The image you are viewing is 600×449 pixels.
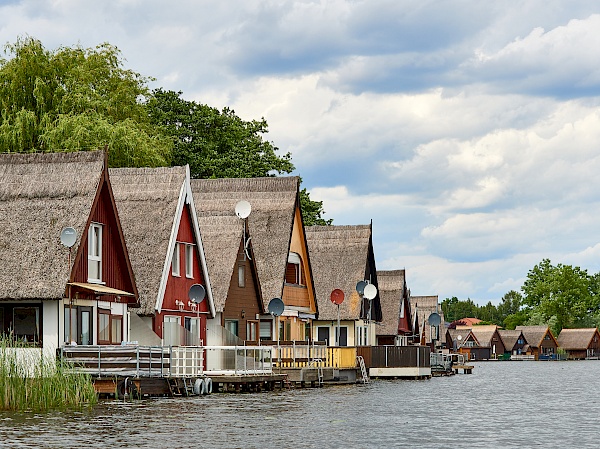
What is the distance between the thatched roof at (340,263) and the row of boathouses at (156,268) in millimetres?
454

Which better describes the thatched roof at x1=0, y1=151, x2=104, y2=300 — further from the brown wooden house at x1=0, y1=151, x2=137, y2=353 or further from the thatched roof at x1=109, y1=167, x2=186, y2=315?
the thatched roof at x1=109, y1=167, x2=186, y2=315

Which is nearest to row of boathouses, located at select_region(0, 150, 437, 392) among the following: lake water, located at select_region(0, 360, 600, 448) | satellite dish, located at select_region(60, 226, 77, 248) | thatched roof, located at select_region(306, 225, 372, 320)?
satellite dish, located at select_region(60, 226, 77, 248)

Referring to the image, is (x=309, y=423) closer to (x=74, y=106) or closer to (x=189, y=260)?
(x=189, y=260)

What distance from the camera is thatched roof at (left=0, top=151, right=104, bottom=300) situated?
39.3 metres

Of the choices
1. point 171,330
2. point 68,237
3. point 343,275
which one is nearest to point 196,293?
point 171,330

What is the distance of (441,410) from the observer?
3766 centimetres

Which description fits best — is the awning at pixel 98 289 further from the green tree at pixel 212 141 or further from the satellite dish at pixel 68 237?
the green tree at pixel 212 141

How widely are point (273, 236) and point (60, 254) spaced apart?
22.7m

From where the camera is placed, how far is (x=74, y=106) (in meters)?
68.1

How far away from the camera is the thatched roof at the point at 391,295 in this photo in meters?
91.4

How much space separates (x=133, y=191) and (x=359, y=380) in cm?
1524

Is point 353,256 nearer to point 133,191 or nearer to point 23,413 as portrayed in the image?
point 133,191

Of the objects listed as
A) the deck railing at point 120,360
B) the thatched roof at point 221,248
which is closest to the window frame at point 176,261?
the thatched roof at point 221,248

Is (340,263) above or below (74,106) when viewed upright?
below
